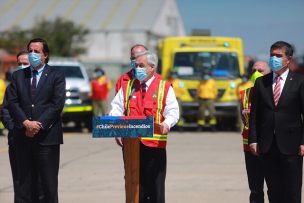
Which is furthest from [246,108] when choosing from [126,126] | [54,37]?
[54,37]

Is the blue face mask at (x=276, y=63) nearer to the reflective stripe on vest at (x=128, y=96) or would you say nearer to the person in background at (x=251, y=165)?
the person in background at (x=251, y=165)

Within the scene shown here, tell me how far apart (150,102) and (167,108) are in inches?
7.0

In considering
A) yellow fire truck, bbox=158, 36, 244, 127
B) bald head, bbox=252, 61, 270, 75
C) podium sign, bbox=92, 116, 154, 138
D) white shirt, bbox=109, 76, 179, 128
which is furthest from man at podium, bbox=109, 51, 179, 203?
yellow fire truck, bbox=158, 36, 244, 127

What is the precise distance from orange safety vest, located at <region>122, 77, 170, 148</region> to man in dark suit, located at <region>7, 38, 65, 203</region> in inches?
28.4

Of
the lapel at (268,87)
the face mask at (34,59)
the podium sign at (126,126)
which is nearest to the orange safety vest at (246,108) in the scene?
the lapel at (268,87)

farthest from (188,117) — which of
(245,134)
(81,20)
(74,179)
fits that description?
(81,20)

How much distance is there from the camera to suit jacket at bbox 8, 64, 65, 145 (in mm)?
7617

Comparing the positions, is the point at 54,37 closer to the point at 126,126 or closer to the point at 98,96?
the point at 98,96

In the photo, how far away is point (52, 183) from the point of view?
25.5ft

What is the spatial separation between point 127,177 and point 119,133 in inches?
19.1

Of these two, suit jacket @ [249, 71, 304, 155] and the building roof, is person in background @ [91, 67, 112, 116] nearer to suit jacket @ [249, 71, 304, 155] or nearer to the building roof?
suit jacket @ [249, 71, 304, 155]

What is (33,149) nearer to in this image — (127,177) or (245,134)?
→ (127,177)

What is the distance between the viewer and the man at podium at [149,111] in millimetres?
7441

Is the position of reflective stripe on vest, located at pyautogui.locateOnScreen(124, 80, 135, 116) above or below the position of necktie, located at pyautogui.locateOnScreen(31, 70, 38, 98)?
below
